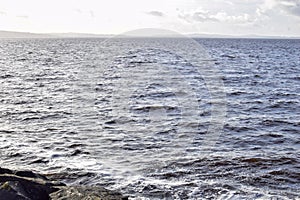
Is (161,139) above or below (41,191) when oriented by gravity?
below

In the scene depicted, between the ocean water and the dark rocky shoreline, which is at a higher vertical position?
the dark rocky shoreline

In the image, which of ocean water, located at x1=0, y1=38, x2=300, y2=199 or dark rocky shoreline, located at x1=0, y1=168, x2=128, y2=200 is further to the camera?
ocean water, located at x1=0, y1=38, x2=300, y2=199

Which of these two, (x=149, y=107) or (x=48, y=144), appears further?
(x=149, y=107)

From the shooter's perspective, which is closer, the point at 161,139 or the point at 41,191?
the point at 41,191

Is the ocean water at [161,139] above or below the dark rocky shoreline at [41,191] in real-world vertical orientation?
below

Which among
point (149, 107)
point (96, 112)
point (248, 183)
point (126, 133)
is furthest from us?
point (149, 107)

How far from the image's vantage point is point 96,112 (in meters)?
25.0

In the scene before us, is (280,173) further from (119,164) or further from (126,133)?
(126,133)

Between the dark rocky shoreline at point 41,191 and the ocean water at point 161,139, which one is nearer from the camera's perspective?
the dark rocky shoreline at point 41,191

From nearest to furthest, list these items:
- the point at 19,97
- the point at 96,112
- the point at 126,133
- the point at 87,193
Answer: the point at 87,193 < the point at 126,133 < the point at 96,112 < the point at 19,97

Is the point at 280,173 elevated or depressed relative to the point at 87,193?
depressed

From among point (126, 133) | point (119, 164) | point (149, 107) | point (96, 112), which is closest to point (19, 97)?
point (96, 112)

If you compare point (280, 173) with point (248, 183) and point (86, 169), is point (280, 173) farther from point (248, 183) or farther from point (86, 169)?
point (86, 169)

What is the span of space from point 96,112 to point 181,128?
20.8 ft
